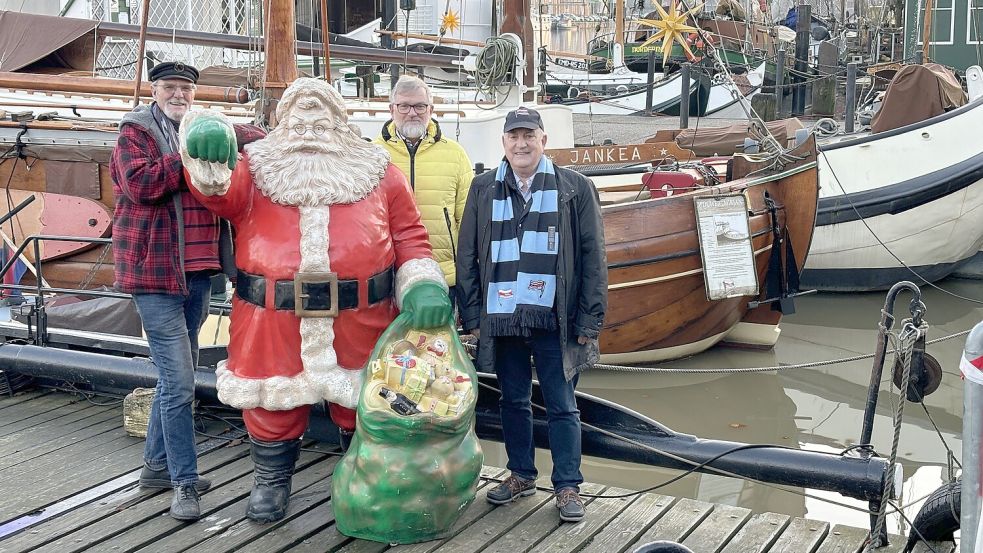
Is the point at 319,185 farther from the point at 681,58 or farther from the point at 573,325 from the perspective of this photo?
the point at 681,58

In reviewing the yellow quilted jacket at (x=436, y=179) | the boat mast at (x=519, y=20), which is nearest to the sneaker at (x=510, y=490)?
the yellow quilted jacket at (x=436, y=179)

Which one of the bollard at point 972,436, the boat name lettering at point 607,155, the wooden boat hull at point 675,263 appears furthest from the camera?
the boat name lettering at point 607,155

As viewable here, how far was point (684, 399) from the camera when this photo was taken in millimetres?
8188

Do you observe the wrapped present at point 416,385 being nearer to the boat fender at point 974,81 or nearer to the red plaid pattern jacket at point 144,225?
the red plaid pattern jacket at point 144,225

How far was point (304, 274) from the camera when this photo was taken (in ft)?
11.7

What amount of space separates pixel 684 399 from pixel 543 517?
4.52m

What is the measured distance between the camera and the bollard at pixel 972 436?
2.41 metres

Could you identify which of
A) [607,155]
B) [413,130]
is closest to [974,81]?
[607,155]

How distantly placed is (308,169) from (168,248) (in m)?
0.57

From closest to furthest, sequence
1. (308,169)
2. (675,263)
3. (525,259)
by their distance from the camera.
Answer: (308,169) → (525,259) → (675,263)

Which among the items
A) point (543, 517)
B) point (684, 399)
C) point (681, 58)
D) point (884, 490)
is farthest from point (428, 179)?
point (681, 58)

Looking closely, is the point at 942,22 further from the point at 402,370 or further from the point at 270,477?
the point at 270,477

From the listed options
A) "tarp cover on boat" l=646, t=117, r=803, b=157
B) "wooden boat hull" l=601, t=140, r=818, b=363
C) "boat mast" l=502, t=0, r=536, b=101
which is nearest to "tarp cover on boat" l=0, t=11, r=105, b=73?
"boat mast" l=502, t=0, r=536, b=101

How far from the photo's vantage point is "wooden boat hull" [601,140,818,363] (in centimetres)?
Answer: 809
